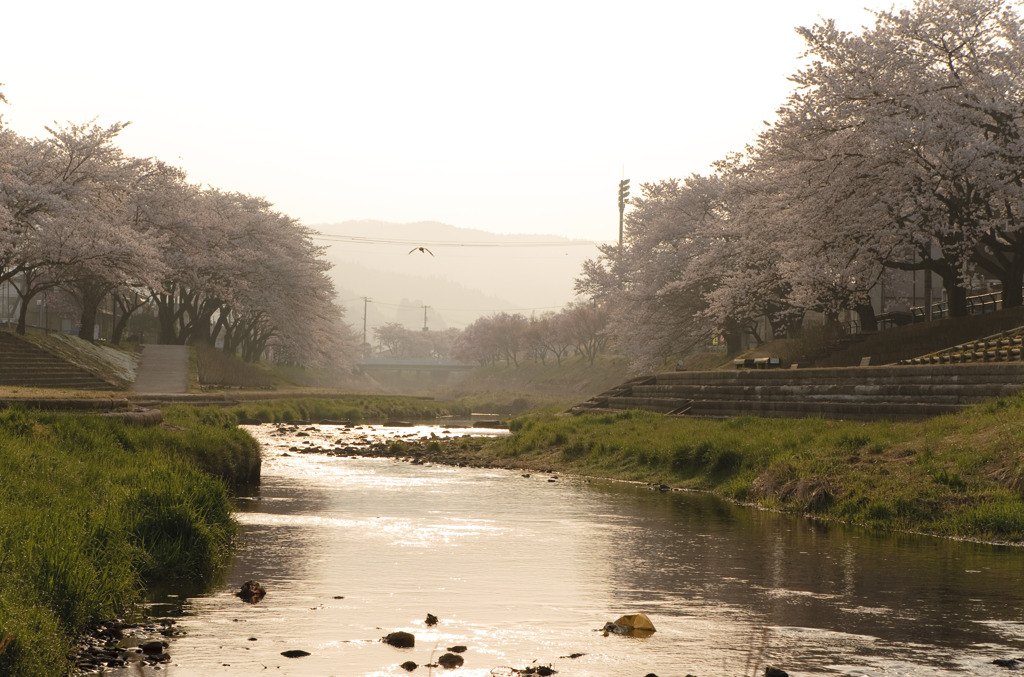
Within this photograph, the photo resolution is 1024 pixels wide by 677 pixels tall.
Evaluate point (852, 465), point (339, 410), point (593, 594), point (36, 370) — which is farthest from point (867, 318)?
point (36, 370)

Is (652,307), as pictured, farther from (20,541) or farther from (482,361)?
(482,361)

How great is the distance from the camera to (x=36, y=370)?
42562 millimetres

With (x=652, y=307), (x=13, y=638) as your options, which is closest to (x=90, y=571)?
(x=13, y=638)

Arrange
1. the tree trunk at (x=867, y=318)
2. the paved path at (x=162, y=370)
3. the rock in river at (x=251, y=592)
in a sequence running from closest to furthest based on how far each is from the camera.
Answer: the rock in river at (x=251, y=592), the tree trunk at (x=867, y=318), the paved path at (x=162, y=370)

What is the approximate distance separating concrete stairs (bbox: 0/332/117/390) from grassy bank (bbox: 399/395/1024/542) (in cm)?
2272

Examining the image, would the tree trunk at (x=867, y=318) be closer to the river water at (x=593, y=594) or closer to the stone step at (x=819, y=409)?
the stone step at (x=819, y=409)

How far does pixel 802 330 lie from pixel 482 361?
122m

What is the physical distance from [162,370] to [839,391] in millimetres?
42935

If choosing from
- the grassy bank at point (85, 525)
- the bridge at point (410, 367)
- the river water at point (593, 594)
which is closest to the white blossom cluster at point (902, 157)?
the river water at point (593, 594)

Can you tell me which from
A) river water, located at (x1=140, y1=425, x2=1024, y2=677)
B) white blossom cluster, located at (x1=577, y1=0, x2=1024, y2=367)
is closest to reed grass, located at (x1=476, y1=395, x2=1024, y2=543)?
river water, located at (x1=140, y1=425, x2=1024, y2=677)

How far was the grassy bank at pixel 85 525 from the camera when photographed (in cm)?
758

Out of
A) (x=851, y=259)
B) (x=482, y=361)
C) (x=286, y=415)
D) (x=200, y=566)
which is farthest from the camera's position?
(x=482, y=361)

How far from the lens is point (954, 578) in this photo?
12078 millimetres

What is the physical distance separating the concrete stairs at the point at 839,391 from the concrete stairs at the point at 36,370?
78.7 feet
